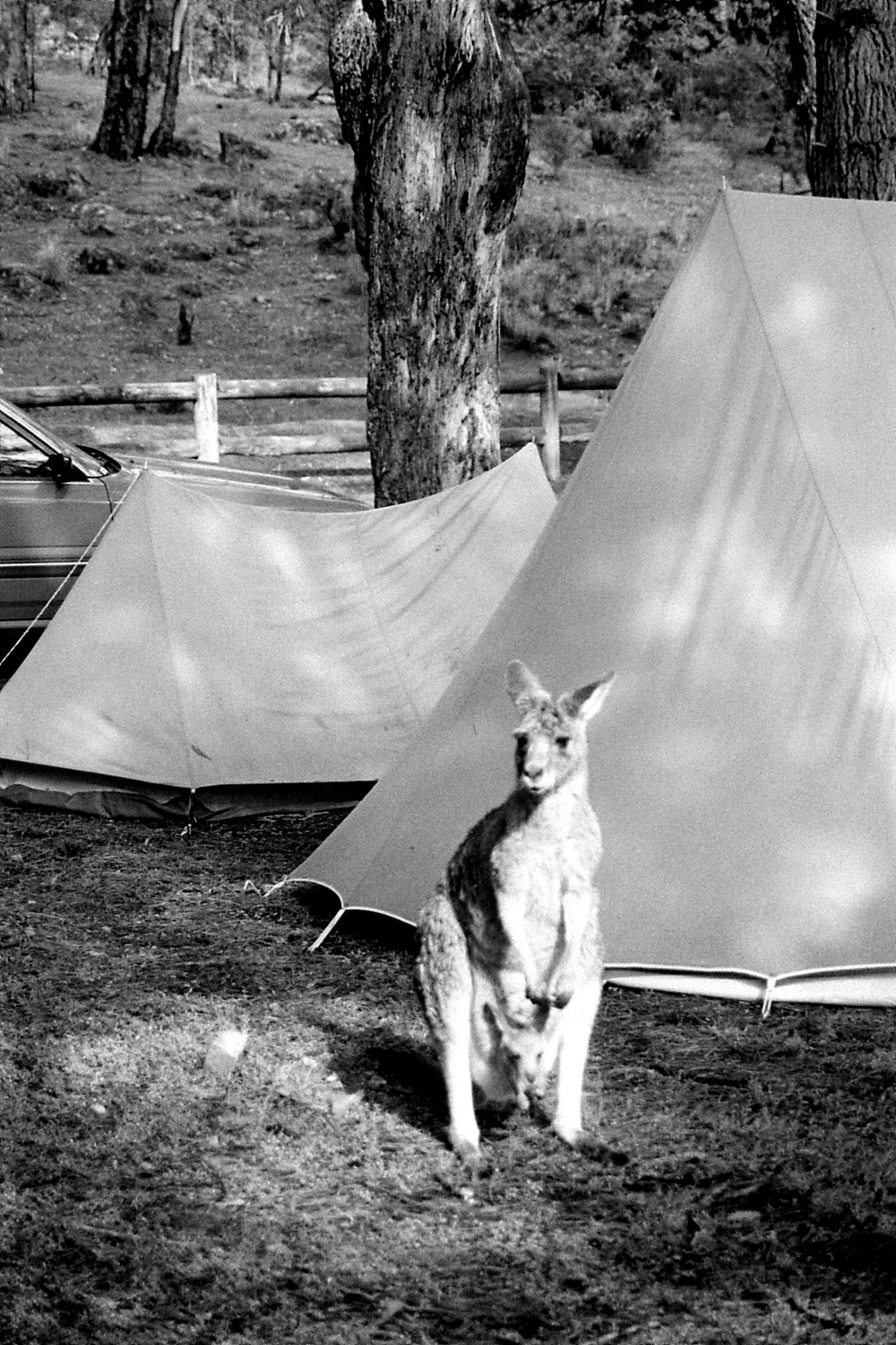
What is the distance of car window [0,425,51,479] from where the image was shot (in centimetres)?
1058

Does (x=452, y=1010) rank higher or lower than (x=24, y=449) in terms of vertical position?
higher

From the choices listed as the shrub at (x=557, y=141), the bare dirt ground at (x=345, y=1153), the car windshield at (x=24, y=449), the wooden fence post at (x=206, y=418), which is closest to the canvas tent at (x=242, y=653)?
the bare dirt ground at (x=345, y=1153)

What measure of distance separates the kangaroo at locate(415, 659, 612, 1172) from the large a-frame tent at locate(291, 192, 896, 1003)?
3.73 feet

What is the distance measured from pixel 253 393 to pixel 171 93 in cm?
2372

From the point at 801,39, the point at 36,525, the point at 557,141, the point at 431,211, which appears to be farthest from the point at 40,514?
the point at 557,141

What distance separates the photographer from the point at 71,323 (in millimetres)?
27781

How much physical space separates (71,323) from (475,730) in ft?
76.0

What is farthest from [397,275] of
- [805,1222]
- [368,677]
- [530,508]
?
[805,1222]

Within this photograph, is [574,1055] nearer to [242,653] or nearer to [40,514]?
[242,653]

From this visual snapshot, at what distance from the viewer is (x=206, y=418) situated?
53.2 feet

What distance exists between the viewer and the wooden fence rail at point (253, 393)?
1558cm

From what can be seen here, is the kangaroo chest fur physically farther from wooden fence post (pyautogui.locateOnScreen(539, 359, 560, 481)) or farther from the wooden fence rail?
wooden fence post (pyautogui.locateOnScreen(539, 359, 560, 481))

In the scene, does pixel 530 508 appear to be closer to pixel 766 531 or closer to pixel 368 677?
pixel 368 677

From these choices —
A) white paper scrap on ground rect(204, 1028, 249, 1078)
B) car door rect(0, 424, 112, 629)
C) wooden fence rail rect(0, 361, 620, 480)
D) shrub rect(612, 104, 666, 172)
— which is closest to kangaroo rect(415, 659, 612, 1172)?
white paper scrap on ground rect(204, 1028, 249, 1078)
